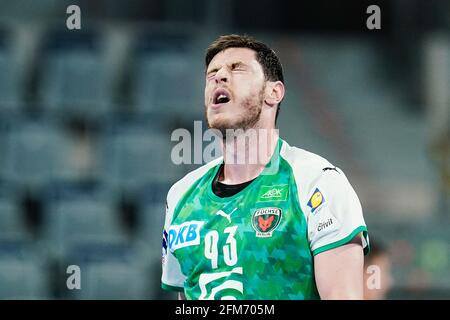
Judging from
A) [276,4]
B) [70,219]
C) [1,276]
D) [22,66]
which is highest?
[276,4]

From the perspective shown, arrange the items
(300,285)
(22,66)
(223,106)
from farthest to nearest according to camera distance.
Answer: (22,66) → (223,106) → (300,285)

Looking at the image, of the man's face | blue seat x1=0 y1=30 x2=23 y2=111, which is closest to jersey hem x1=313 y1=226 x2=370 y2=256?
the man's face

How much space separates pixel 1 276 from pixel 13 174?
1.18m

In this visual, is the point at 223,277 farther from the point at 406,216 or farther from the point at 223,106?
the point at 406,216

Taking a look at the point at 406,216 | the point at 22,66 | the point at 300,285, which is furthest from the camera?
the point at 22,66

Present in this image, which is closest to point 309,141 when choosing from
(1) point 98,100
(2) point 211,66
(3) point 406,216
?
(3) point 406,216

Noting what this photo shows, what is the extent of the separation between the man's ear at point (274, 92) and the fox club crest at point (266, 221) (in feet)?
1.75

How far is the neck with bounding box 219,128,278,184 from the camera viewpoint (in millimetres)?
3686

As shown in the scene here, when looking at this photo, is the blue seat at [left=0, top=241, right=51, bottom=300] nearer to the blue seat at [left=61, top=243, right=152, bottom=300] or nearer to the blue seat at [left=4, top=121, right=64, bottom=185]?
the blue seat at [left=61, top=243, right=152, bottom=300]

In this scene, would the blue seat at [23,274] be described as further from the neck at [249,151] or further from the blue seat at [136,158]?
the neck at [249,151]

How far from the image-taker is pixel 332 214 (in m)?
3.24

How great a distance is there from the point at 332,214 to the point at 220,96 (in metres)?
0.76

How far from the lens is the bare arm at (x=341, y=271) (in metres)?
3.11

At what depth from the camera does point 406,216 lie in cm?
854
